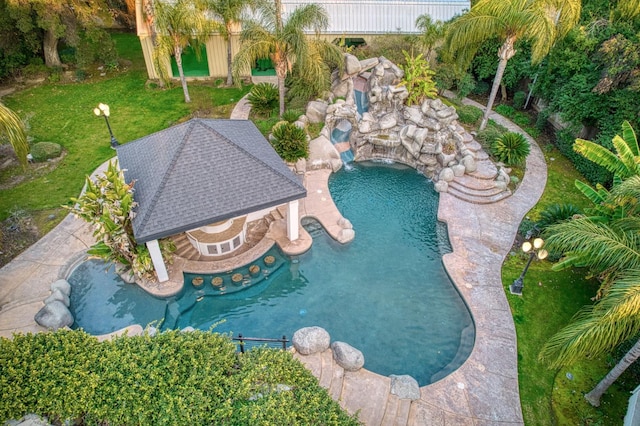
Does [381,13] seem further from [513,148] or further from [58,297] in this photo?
[58,297]

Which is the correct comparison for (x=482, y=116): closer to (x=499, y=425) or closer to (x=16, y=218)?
(x=499, y=425)

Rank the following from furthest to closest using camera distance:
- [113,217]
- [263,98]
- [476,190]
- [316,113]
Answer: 1. [263,98]
2. [316,113]
3. [476,190]
4. [113,217]

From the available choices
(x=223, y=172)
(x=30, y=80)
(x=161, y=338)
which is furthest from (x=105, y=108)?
(x=30, y=80)

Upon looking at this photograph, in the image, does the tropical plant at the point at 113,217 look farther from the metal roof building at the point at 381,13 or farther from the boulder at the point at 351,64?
the metal roof building at the point at 381,13

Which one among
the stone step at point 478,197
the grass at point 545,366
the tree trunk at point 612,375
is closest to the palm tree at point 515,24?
the stone step at point 478,197

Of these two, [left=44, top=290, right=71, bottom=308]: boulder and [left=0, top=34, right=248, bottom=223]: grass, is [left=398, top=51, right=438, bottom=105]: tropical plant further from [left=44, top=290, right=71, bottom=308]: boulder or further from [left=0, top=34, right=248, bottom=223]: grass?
[left=44, top=290, right=71, bottom=308]: boulder

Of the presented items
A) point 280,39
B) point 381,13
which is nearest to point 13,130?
point 280,39
